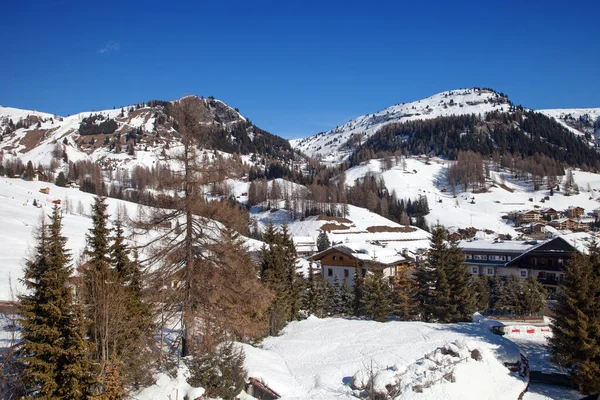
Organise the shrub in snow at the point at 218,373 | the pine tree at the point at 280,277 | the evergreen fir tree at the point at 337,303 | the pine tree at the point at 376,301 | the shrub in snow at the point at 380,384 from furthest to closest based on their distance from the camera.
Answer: the evergreen fir tree at the point at 337,303, the pine tree at the point at 376,301, the pine tree at the point at 280,277, the shrub in snow at the point at 380,384, the shrub in snow at the point at 218,373

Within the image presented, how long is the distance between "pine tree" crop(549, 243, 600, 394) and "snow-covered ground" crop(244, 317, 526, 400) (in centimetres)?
209

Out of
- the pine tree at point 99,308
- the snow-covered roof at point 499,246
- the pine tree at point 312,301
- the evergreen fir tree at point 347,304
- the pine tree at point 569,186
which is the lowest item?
the evergreen fir tree at point 347,304

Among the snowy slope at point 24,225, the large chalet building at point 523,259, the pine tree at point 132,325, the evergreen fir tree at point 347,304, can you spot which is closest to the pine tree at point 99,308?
the pine tree at point 132,325

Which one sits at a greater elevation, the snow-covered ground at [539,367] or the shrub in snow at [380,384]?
the shrub in snow at [380,384]

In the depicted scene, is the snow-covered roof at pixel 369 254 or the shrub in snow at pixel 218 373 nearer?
the shrub in snow at pixel 218 373

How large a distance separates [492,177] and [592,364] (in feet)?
655

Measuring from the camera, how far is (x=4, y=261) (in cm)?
4244

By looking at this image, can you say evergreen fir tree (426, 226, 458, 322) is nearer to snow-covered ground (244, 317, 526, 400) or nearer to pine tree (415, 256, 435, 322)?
pine tree (415, 256, 435, 322)

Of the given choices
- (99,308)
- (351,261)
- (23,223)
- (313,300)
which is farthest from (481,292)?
(23,223)

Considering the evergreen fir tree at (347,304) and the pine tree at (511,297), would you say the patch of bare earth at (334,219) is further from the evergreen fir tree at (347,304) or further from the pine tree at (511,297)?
the pine tree at (511,297)

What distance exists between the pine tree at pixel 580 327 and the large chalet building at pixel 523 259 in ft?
90.4

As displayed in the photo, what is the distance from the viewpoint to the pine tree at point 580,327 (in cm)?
1688

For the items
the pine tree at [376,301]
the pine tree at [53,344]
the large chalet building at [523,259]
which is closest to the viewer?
the pine tree at [53,344]

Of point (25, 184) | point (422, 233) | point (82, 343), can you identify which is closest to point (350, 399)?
point (82, 343)
